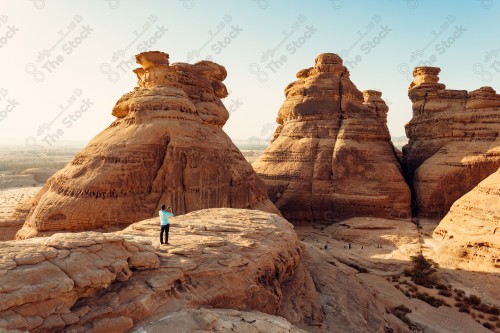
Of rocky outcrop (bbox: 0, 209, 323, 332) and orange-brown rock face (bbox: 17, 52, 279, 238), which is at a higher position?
orange-brown rock face (bbox: 17, 52, 279, 238)

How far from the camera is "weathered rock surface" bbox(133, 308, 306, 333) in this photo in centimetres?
597

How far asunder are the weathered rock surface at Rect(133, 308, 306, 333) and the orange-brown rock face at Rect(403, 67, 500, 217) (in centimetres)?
2589

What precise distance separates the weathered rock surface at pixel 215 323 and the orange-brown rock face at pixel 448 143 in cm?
2589

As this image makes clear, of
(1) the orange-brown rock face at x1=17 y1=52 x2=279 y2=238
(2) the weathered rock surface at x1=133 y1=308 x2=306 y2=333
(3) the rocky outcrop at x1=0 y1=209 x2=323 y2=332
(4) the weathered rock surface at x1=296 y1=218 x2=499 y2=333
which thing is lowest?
(4) the weathered rock surface at x1=296 y1=218 x2=499 y2=333

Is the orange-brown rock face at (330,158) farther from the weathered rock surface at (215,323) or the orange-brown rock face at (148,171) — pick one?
the weathered rock surface at (215,323)

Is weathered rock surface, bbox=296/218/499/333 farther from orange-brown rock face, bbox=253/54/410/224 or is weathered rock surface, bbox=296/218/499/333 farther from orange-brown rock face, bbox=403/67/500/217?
orange-brown rock face, bbox=403/67/500/217

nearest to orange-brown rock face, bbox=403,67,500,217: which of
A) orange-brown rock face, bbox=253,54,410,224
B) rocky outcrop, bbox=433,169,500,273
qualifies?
orange-brown rock face, bbox=253,54,410,224

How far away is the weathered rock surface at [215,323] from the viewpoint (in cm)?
597

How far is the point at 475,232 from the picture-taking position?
744 inches

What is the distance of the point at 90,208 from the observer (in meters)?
17.1

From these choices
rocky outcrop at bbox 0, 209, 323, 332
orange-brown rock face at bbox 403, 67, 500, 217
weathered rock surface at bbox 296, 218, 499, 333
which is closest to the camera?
rocky outcrop at bbox 0, 209, 323, 332

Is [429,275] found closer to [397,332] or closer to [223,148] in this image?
[397,332]

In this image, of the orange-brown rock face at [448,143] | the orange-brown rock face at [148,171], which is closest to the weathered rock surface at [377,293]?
Answer: the orange-brown rock face at [148,171]

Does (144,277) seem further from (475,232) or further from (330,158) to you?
(330,158)
